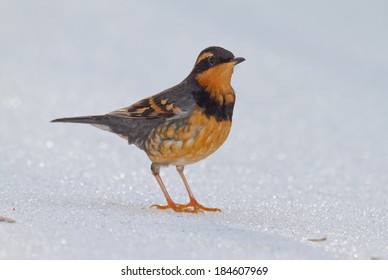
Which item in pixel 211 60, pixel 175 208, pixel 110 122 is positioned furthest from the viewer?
pixel 110 122

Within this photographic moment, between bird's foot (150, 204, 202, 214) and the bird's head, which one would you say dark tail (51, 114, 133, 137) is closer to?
bird's foot (150, 204, 202, 214)

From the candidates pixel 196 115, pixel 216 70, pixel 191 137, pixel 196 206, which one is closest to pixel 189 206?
pixel 196 206

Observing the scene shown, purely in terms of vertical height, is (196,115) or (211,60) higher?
(211,60)

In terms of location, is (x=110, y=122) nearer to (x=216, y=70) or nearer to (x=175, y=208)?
(x=175, y=208)

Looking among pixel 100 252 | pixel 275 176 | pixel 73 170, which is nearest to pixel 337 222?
pixel 275 176

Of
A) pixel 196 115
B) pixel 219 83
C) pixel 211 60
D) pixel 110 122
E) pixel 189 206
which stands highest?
pixel 211 60

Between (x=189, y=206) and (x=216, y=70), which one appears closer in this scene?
(x=216, y=70)

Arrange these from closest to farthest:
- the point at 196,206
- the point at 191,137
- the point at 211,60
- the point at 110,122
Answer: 1. the point at 191,137
2. the point at 211,60
3. the point at 196,206
4. the point at 110,122

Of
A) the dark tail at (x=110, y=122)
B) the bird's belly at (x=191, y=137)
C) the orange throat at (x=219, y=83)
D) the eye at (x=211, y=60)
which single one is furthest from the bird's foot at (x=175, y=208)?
the eye at (x=211, y=60)

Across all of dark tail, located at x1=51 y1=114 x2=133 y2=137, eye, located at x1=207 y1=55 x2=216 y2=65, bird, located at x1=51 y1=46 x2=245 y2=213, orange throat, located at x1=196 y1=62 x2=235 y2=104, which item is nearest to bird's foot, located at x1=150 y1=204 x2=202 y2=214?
bird, located at x1=51 y1=46 x2=245 y2=213
